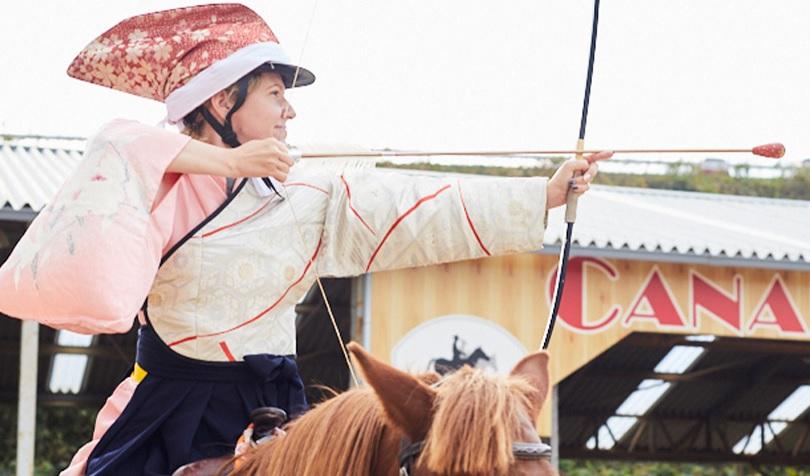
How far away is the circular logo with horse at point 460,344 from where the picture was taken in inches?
428

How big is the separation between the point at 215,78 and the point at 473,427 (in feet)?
3.85

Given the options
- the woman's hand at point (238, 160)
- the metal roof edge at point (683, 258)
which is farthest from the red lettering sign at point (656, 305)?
the woman's hand at point (238, 160)

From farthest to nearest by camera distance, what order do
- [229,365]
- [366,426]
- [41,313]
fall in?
[229,365]
[41,313]
[366,426]

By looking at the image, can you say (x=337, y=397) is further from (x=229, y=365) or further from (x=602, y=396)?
(x=602, y=396)

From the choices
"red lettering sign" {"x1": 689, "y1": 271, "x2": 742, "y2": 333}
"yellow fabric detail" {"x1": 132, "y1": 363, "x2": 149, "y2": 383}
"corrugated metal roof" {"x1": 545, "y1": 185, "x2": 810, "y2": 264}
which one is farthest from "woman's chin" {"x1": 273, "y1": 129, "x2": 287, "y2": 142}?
"red lettering sign" {"x1": 689, "y1": 271, "x2": 742, "y2": 333}

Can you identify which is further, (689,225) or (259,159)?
(689,225)

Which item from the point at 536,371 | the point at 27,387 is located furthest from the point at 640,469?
the point at 536,371

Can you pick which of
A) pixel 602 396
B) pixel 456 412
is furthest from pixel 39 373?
pixel 456 412

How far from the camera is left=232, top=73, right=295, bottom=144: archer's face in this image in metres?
3.23

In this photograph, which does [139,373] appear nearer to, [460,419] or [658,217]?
[460,419]

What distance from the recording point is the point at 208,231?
309 cm

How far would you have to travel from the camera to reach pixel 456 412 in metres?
2.40

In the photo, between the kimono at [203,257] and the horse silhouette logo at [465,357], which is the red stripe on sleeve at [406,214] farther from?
the horse silhouette logo at [465,357]

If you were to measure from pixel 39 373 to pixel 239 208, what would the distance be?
38.5 ft
